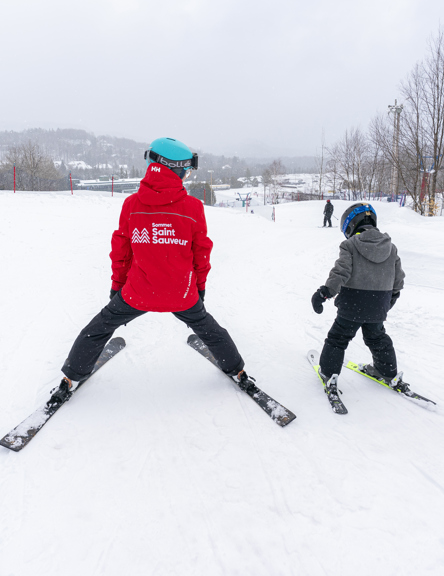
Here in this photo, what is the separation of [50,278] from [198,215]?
14.4 ft

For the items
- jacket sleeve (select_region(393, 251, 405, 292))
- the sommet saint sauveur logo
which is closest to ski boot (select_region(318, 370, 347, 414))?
jacket sleeve (select_region(393, 251, 405, 292))

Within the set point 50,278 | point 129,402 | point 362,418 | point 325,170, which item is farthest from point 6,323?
point 325,170

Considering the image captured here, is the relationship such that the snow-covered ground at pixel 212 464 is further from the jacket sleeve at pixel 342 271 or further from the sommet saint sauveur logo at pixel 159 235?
the sommet saint sauveur logo at pixel 159 235

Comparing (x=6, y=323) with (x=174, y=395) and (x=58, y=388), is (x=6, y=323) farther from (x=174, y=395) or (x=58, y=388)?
(x=174, y=395)

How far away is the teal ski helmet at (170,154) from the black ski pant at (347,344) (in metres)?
1.77

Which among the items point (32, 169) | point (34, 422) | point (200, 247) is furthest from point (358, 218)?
point (32, 169)

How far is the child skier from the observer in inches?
97.8

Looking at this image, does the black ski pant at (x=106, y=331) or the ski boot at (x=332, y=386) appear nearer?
the black ski pant at (x=106, y=331)

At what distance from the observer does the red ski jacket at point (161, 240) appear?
2172mm

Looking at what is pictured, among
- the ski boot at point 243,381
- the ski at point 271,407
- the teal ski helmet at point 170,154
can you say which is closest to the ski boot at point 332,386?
the ski at point 271,407

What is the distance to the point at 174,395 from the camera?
8.86 feet

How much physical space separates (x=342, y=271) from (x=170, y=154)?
1554 millimetres

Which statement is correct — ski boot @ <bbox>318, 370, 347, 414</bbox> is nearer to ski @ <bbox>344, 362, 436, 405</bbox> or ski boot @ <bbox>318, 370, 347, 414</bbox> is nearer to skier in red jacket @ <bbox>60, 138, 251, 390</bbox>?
ski @ <bbox>344, 362, 436, 405</bbox>

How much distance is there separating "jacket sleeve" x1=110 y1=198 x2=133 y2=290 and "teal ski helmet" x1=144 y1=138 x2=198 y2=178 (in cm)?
38
